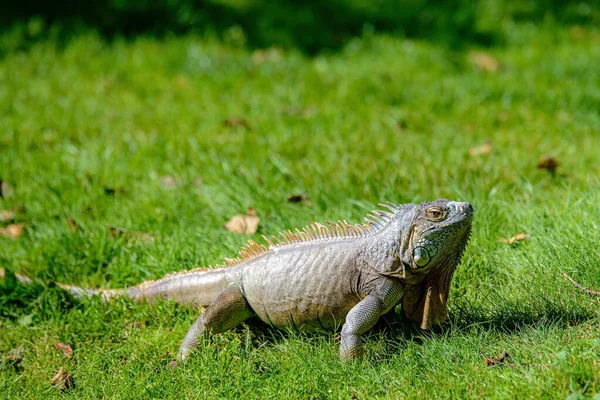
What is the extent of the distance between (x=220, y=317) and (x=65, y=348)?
1032 millimetres

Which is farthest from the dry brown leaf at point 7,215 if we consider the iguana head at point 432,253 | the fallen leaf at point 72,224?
the iguana head at point 432,253

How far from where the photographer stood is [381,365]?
150 inches

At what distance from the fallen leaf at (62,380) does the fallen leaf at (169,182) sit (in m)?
2.20

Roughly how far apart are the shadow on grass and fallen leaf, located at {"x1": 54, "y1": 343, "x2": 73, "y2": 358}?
5432mm

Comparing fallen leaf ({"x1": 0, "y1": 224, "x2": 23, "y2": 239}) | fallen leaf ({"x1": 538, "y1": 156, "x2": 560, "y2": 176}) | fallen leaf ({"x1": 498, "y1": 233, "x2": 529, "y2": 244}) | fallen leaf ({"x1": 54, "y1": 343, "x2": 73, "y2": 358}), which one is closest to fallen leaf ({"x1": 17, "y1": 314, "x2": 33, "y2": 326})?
fallen leaf ({"x1": 54, "y1": 343, "x2": 73, "y2": 358})

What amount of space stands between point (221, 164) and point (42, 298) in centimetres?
197

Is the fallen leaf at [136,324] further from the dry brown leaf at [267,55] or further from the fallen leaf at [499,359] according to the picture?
the dry brown leaf at [267,55]

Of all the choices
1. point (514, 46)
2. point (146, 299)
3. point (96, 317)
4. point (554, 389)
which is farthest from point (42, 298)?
point (514, 46)

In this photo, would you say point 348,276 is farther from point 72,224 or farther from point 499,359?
point 72,224

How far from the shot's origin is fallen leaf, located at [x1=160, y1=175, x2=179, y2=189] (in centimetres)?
626

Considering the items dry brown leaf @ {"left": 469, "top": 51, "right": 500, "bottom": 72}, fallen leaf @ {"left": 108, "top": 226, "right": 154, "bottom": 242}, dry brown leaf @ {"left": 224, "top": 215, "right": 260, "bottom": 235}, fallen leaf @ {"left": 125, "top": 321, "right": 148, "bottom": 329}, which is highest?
dry brown leaf @ {"left": 469, "top": 51, "right": 500, "bottom": 72}

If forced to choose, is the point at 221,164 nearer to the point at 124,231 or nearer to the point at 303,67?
the point at 124,231

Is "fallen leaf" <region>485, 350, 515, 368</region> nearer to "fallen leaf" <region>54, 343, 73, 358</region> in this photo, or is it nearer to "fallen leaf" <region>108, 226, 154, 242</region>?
"fallen leaf" <region>54, 343, 73, 358</region>

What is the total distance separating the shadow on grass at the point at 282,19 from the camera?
9336 mm
